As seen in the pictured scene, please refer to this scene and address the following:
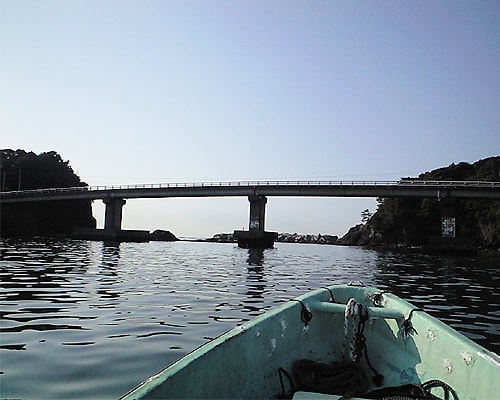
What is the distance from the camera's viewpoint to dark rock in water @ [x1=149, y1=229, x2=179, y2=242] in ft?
352

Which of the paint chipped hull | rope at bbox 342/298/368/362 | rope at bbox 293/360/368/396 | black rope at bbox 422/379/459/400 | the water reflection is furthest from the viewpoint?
the water reflection

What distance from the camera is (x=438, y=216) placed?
85.3m

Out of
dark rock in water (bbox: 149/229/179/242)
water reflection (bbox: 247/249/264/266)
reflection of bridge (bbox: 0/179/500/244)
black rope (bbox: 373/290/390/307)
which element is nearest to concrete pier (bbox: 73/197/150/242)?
reflection of bridge (bbox: 0/179/500/244)

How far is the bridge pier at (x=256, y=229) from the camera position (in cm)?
6375

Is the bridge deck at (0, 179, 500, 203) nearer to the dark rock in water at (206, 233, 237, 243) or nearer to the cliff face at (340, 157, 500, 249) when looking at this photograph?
the cliff face at (340, 157, 500, 249)

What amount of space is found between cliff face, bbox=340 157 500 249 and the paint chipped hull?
71150mm

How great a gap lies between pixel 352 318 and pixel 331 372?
2.24ft

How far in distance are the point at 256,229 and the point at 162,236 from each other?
170 feet

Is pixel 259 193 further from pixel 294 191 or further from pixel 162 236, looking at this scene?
pixel 162 236

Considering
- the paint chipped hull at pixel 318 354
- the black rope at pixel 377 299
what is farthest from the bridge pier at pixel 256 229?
the paint chipped hull at pixel 318 354

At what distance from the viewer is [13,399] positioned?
4.00 metres

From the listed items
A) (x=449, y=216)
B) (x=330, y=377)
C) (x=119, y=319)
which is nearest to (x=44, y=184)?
(x=449, y=216)

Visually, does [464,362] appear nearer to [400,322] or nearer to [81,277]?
[400,322]

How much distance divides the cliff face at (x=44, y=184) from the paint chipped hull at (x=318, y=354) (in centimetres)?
9001
